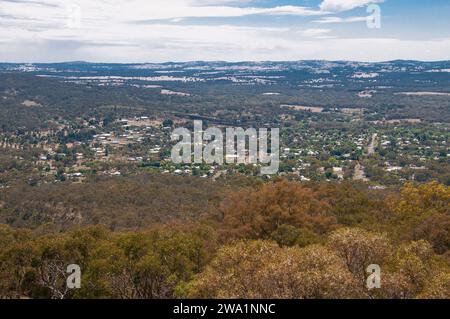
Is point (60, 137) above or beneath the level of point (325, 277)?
beneath

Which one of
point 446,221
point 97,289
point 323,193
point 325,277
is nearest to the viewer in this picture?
point 325,277

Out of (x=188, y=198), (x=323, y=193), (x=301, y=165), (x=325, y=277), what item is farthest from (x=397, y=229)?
(x=301, y=165)

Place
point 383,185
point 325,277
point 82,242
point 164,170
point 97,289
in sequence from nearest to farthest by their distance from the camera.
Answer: point 325,277 < point 97,289 < point 82,242 < point 383,185 < point 164,170

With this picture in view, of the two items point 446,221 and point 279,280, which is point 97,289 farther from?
point 446,221

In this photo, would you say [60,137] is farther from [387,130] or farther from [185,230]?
[185,230]

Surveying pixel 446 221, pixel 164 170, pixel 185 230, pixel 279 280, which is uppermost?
pixel 279 280

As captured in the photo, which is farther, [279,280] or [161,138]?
[161,138]
